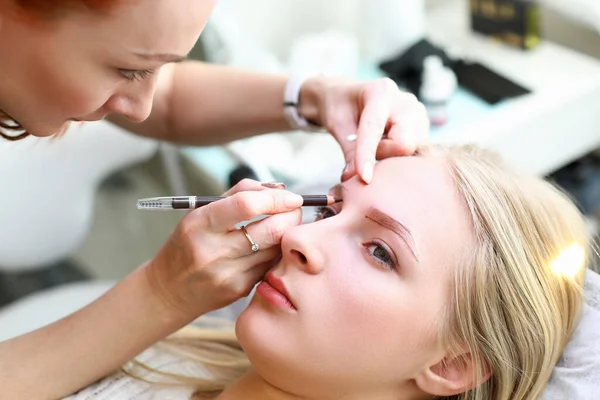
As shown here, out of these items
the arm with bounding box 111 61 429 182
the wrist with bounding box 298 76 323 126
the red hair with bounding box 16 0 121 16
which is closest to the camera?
the red hair with bounding box 16 0 121 16

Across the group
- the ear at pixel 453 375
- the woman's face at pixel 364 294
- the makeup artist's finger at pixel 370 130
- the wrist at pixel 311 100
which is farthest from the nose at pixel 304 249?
the wrist at pixel 311 100

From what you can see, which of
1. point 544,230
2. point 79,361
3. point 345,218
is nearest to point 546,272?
point 544,230

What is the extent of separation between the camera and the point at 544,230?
936mm

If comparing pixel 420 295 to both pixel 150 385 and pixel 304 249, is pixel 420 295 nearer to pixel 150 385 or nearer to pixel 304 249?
pixel 304 249

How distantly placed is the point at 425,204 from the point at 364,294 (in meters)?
0.14

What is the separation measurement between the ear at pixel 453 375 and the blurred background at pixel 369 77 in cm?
45

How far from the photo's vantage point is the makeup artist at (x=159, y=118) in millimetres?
728

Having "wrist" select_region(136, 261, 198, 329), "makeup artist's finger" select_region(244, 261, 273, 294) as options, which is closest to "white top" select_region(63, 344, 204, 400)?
"wrist" select_region(136, 261, 198, 329)

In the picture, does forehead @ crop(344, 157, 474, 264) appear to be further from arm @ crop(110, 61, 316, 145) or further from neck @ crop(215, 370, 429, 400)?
arm @ crop(110, 61, 316, 145)

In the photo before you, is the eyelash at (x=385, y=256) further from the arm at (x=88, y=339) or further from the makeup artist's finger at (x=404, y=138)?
the arm at (x=88, y=339)

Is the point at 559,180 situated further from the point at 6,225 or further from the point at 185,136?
the point at 6,225

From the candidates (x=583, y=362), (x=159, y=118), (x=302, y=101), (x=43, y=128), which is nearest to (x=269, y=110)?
(x=302, y=101)

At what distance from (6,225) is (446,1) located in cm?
135

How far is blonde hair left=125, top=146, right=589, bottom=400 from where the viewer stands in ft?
2.94
